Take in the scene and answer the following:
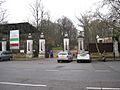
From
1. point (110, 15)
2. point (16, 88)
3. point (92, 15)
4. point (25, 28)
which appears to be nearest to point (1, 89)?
point (16, 88)

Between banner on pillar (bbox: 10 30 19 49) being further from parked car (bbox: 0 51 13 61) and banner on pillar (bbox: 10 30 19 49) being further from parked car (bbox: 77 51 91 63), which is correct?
parked car (bbox: 77 51 91 63)

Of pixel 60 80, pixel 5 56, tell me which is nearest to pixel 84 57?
pixel 5 56

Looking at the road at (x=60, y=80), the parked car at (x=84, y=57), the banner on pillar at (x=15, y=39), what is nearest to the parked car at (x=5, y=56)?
the banner on pillar at (x=15, y=39)

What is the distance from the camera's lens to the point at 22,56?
4694cm

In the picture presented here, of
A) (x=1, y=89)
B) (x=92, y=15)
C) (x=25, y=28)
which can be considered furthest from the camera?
(x=25, y=28)

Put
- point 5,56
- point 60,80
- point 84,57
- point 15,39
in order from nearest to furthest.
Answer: point 60,80, point 84,57, point 5,56, point 15,39

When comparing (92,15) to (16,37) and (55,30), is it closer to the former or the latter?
(16,37)

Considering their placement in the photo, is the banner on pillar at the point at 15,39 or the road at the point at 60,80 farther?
the banner on pillar at the point at 15,39

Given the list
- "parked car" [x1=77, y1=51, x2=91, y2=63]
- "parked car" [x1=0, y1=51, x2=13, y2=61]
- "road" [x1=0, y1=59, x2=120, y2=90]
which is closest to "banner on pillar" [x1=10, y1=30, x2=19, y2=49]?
"parked car" [x1=0, y1=51, x2=13, y2=61]

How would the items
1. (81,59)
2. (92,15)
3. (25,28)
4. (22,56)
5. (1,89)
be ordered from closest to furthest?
1. (1,89)
2. (81,59)
3. (92,15)
4. (22,56)
5. (25,28)

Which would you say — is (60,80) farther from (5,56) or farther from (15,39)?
(15,39)

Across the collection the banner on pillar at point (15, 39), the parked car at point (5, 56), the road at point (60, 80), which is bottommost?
the road at point (60, 80)

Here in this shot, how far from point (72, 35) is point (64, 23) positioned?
7.42 m

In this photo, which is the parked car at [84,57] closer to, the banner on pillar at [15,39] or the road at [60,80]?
the road at [60,80]
